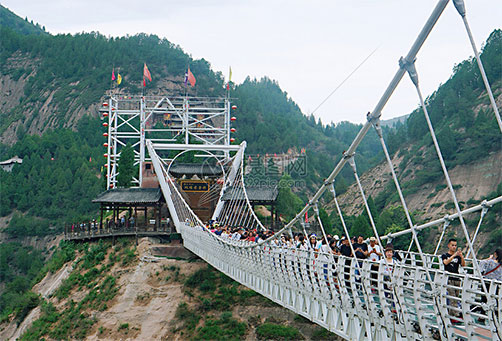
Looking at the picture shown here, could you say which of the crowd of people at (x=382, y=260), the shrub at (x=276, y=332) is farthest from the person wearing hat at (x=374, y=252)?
the shrub at (x=276, y=332)

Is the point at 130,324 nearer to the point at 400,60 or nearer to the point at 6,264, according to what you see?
the point at 400,60

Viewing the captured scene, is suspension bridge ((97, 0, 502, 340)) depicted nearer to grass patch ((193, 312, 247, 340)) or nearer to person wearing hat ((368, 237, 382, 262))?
person wearing hat ((368, 237, 382, 262))

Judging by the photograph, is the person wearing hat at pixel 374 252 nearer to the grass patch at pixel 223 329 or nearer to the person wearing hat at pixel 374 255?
the person wearing hat at pixel 374 255

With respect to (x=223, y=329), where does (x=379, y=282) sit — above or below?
above

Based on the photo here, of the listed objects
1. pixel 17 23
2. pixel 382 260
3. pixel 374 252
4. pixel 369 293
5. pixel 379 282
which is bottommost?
pixel 369 293

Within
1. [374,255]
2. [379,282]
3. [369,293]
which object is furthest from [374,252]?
[379,282]

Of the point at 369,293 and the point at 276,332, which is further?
the point at 276,332

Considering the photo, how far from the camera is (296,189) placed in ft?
255

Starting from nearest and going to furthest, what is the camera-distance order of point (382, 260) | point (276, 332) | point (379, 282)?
point (379, 282) → point (382, 260) → point (276, 332)

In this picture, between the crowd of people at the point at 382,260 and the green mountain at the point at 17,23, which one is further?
the green mountain at the point at 17,23

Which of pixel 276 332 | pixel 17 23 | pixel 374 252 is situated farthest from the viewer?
pixel 17 23

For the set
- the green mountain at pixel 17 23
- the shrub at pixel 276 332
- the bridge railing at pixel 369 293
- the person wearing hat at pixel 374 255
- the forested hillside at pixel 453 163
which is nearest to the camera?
the bridge railing at pixel 369 293

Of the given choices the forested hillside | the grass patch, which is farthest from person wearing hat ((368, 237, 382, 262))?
the forested hillside

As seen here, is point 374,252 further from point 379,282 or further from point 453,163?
point 453,163
